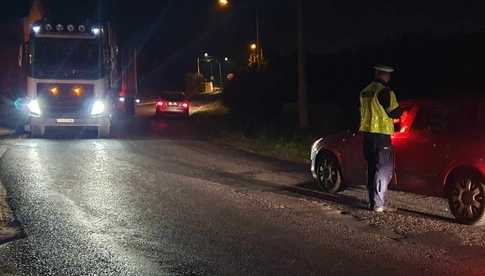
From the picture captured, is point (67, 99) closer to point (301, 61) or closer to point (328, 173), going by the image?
point (301, 61)

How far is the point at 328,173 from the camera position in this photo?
10.6 m

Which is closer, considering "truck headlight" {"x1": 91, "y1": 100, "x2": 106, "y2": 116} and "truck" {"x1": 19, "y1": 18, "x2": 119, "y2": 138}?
"truck" {"x1": 19, "y1": 18, "x2": 119, "y2": 138}

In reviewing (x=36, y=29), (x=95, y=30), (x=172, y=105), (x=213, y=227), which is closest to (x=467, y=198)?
(x=213, y=227)

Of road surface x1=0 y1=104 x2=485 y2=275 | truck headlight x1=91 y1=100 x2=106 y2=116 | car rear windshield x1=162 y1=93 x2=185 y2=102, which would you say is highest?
car rear windshield x1=162 y1=93 x2=185 y2=102

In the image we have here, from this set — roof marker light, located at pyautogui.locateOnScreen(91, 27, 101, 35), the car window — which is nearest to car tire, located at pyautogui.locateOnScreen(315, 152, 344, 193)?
the car window

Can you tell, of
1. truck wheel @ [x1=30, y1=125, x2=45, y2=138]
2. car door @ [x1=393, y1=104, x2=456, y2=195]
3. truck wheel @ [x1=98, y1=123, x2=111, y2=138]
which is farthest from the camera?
truck wheel @ [x1=98, y1=123, x2=111, y2=138]

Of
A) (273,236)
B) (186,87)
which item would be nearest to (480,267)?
(273,236)

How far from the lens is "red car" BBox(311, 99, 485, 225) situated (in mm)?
8195

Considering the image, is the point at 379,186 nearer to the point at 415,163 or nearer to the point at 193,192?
the point at 415,163

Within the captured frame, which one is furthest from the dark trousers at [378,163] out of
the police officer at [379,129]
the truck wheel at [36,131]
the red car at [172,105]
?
the red car at [172,105]

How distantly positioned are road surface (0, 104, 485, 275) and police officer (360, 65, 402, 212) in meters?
0.42

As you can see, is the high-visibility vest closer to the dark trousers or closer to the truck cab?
the dark trousers

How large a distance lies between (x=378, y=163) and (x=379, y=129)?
1.49ft

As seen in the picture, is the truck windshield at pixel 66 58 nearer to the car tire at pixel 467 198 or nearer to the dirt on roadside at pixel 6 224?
A: the dirt on roadside at pixel 6 224
